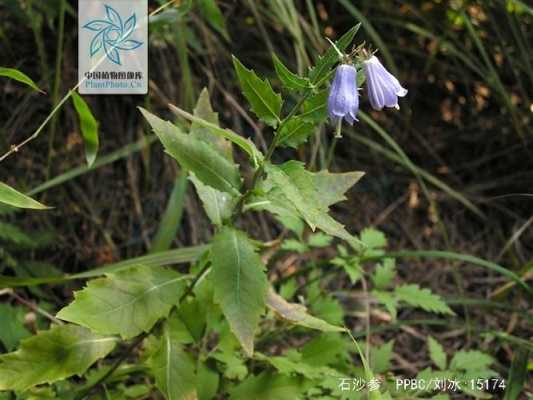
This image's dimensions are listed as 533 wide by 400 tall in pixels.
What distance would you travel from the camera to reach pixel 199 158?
5.73 feet

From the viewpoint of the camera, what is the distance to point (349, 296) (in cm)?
276

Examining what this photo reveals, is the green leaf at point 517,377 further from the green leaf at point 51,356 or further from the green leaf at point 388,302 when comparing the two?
the green leaf at point 51,356

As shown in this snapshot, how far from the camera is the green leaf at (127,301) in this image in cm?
166

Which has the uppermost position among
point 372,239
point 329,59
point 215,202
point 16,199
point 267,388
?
point 329,59

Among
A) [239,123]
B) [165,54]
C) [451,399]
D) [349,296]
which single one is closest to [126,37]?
[165,54]

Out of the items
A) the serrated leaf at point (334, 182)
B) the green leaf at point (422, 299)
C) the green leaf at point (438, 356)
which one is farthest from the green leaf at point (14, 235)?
the green leaf at point (438, 356)

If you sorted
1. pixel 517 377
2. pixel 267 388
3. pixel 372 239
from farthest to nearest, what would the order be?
pixel 372 239 < pixel 517 377 < pixel 267 388

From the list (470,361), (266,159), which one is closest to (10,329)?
(266,159)

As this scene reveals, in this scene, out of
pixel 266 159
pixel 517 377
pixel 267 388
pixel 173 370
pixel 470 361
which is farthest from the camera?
pixel 470 361

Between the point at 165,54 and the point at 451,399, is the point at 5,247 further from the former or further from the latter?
the point at 451,399

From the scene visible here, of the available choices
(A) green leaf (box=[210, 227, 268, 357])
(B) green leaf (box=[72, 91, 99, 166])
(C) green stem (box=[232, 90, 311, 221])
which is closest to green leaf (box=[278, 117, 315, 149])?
(C) green stem (box=[232, 90, 311, 221])

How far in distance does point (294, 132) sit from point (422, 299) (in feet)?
2.69

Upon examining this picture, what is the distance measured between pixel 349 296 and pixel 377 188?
672 millimetres

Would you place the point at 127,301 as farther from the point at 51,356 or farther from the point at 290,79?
the point at 290,79
